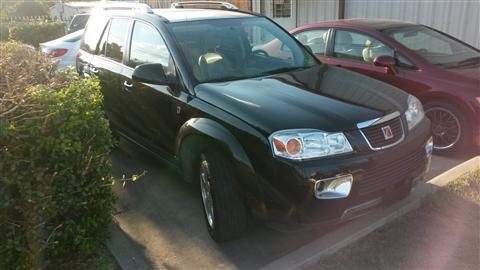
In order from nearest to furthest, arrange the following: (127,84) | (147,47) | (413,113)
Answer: (413,113) < (147,47) < (127,84)

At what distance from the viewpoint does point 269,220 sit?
2.95 meters

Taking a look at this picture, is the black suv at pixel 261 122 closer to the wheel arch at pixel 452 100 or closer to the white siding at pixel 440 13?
the wheel arch at pixel 452 100

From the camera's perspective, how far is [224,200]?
3.11 m

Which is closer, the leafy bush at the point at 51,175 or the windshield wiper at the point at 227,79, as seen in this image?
the leafy bush at the point at 51,175

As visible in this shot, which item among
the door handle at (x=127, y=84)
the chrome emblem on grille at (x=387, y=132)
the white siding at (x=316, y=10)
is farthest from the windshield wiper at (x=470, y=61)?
the white siding at (x=316, y=10)

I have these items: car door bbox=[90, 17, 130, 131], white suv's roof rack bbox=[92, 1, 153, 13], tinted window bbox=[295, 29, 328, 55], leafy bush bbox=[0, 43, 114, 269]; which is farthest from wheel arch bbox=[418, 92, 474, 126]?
leafy bush bbox=[0, 43, 114, 269]

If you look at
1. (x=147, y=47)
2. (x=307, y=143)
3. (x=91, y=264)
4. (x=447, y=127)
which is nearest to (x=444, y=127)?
(x=447, y=127)

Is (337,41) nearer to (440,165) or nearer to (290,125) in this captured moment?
(440,165)

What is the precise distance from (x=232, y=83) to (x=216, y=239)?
4.06ft

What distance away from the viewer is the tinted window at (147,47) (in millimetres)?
4051

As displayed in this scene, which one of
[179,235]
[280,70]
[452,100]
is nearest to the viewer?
[179,235]

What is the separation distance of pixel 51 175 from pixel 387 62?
393 centimetres

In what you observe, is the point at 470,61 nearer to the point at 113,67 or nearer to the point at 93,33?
the point at 113,67

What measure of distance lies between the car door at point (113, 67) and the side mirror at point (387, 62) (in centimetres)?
289
